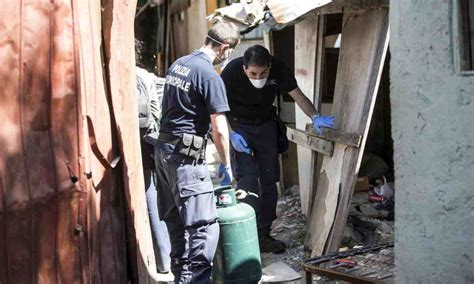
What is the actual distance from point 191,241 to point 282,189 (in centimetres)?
309

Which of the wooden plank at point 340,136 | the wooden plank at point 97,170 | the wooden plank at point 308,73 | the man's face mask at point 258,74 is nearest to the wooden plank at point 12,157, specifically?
the wooden plank at point 97,170

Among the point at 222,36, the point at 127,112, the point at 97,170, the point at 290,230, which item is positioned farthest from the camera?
the point at 290,230

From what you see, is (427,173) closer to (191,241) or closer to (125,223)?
(125,223)

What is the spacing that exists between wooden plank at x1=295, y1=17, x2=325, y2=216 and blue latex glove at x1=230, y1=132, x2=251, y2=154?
0.63 metres

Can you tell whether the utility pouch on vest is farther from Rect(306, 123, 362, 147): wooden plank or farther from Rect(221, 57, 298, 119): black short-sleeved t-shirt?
Rect(221, 57, 298, 119): black short-sleeved t-shirt

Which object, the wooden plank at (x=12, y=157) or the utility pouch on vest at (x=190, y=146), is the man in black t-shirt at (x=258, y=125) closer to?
the utility pouch on vest at (x=190, y=146)

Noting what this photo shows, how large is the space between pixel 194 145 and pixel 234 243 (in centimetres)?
86

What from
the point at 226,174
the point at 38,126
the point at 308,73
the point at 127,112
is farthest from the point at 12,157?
the point at 308,73

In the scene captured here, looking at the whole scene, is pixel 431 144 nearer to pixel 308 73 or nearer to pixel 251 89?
pixel 251 89

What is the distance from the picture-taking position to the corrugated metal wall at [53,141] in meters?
2.05

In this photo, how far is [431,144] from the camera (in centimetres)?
267

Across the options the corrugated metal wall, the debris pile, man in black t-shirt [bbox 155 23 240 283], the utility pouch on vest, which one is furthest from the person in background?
the corrugated metal wall

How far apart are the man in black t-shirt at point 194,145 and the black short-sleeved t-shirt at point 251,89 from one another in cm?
114

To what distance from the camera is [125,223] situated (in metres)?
2.38
